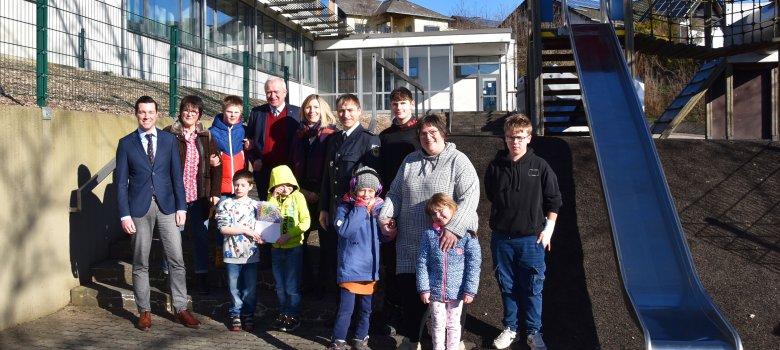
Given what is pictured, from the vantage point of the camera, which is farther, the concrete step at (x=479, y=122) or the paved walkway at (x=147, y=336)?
the concrete step at (x=479, y=122)

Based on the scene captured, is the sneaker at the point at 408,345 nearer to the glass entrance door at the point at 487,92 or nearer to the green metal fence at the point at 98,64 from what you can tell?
the green metal fence at the point at 98,64

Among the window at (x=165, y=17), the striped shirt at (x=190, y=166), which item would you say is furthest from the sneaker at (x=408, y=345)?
the window at (x=165, y=17)

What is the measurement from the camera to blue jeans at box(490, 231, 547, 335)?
5391mm

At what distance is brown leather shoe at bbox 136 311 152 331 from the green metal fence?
2.11m

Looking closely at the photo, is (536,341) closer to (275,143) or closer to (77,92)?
(275,143)

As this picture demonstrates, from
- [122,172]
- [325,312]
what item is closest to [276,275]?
[325,312]

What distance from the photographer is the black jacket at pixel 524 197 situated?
17.7 ft

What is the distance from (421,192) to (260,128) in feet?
7.11

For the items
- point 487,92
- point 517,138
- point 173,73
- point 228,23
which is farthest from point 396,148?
point 487,92

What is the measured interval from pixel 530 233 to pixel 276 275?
1978mm

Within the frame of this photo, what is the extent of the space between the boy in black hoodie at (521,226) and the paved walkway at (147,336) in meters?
0.99

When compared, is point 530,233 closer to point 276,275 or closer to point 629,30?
point 276,275

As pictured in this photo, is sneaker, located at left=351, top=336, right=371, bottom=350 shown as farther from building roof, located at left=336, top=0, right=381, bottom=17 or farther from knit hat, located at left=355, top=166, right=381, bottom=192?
building roof, located at left=336, top=0, right=381, bottom=17

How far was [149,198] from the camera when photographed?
5980mm
